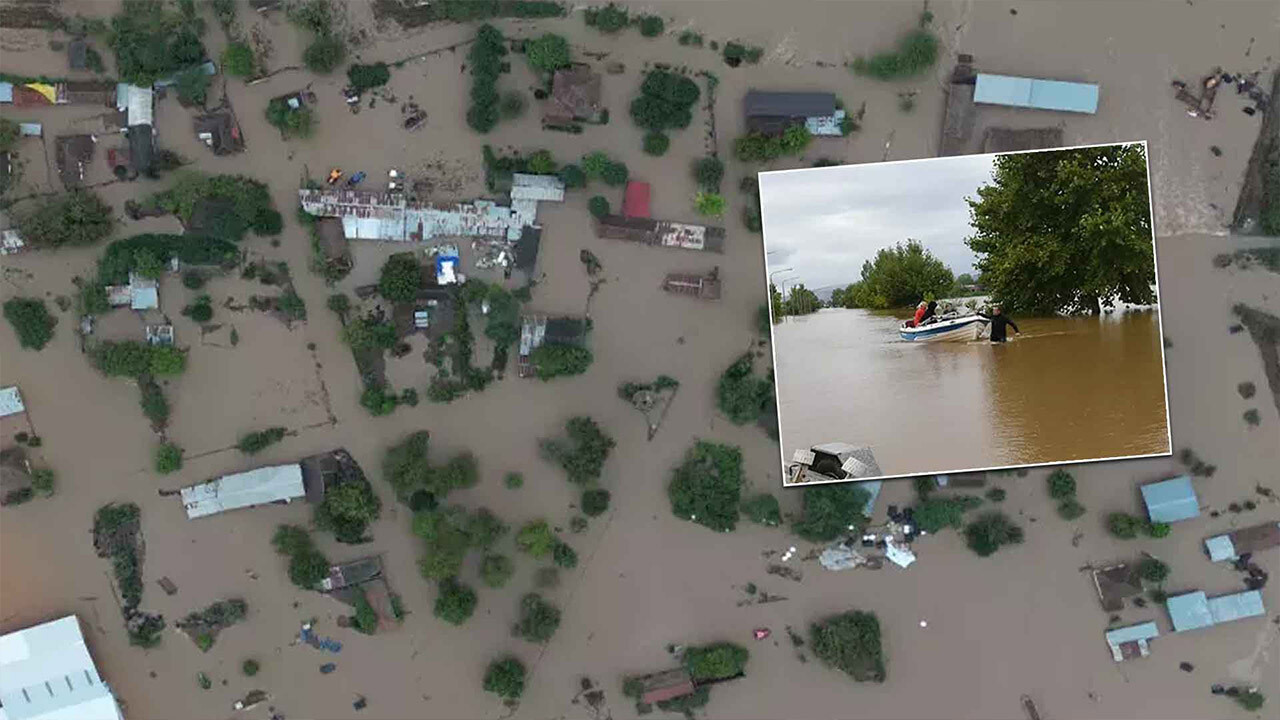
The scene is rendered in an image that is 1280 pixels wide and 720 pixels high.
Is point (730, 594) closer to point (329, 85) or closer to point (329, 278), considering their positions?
point (329, 278)

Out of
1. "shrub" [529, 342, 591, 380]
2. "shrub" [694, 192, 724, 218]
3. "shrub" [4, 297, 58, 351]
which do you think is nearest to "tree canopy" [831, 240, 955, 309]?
"shrub" [694, 192, 724, 218]

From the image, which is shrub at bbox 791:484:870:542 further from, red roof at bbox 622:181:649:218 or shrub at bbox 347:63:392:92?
shrub at bbox 347:63:392:92

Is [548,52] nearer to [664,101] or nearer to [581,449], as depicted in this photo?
[664,101]

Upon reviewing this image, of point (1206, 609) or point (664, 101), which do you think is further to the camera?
point (1206, 609)

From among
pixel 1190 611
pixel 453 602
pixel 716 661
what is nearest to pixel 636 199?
pixel 453 602

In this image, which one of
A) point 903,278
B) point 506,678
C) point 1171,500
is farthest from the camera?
point 1171,500

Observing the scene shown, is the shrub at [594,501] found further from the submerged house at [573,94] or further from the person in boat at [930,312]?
the submerged house at [573,94]

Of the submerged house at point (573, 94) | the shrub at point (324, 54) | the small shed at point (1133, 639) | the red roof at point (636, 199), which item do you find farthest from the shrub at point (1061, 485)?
the shrub at point (324, 54)
